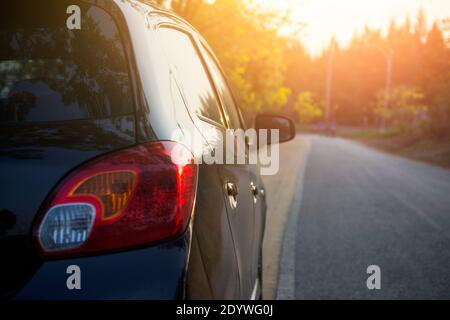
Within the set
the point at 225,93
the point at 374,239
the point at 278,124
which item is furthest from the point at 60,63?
the point at 374,239

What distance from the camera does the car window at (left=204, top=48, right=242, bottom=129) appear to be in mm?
3033

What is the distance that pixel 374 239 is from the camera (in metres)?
6.44

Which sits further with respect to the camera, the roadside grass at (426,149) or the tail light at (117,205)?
the roadside grass at (426,149)

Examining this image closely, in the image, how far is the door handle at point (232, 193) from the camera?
1.97 m

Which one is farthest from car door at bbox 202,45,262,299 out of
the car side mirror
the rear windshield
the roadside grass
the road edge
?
the roadside grass

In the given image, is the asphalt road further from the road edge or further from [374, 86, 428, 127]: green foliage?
[374, 86, 428, 127]: green foliage

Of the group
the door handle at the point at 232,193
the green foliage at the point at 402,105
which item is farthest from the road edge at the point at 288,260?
the green foliage at the point at 402,105

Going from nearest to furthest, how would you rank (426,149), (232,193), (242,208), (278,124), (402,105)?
(232,193), (242,208), (278,124), (426,149), (402,105)

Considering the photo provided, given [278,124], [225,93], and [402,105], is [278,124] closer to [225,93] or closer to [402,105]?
[225,93]

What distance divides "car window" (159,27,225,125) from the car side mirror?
0.93 meters

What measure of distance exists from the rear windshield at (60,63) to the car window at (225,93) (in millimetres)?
1306

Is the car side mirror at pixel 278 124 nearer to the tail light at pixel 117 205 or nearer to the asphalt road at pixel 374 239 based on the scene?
the asphalt road at pixel 374 239

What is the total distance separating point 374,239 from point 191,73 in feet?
15.6

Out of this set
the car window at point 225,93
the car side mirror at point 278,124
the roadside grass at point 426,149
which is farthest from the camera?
the roadside grass at point 426,149
